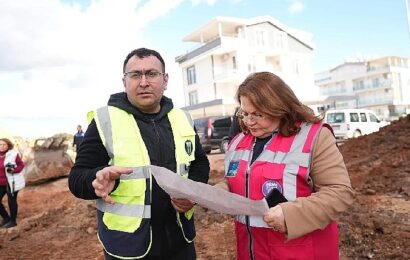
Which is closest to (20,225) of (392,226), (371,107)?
(392,226)

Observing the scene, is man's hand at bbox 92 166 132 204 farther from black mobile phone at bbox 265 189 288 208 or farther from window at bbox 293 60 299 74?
window at bbox 293 60 299 74

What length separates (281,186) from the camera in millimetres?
1947

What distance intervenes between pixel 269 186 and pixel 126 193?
79 cm

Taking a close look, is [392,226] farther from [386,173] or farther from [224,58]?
[224,58]

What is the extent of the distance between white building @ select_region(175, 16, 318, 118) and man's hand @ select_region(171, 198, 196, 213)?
31.2 meters

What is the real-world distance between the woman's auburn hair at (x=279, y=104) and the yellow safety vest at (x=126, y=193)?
28.0 inches

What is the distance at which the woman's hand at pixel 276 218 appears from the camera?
5.81ft

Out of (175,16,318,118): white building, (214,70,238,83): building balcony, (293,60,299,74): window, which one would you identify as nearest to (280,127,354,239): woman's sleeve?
(175,16,318,118): white building

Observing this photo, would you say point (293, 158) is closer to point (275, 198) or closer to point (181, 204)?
point (275, 198)

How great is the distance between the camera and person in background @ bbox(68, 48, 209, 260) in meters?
2.14

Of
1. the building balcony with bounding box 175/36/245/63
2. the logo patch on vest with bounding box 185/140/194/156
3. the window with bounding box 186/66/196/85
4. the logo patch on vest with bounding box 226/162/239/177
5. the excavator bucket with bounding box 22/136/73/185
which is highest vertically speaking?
the building balcony with bounding box 175/36/245/63

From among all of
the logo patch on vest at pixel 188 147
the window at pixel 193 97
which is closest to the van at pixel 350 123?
the logo patch on vest at pixel 188 147

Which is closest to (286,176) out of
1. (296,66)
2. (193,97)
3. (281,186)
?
(281,186)

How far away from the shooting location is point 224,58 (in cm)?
3625
